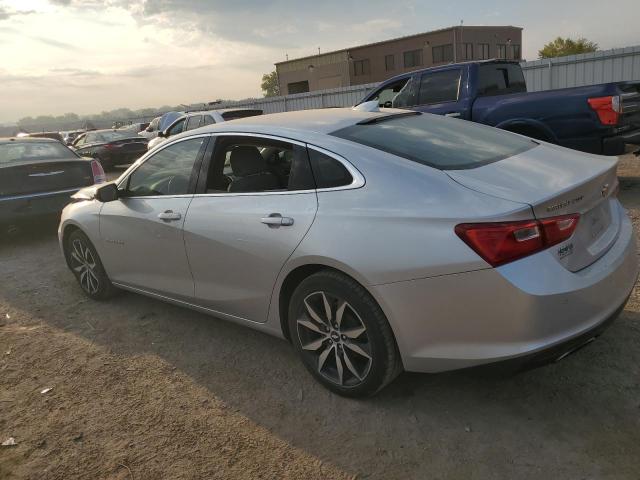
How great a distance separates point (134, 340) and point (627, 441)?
10.6 feet

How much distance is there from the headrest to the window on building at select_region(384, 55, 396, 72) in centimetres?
5792

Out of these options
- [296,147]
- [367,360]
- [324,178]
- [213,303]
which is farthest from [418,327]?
[213,303]

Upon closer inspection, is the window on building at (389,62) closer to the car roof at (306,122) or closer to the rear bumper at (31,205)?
the rear bumper at (31,205)

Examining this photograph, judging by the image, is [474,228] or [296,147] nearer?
[474,228]

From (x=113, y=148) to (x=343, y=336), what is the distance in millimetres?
14444

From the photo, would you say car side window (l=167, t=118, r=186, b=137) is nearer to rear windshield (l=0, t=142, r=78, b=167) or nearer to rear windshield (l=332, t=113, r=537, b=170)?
rear windshield (l=0, t=142, r=78, b=167)

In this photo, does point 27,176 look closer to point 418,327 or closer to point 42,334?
point 42,334

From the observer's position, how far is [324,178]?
2.89m

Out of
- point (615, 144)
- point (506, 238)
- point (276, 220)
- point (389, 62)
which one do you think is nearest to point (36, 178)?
point (276, 220)

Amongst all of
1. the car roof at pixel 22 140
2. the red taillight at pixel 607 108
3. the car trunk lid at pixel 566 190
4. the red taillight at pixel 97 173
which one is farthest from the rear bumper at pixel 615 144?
the car roof at pixel 22 140

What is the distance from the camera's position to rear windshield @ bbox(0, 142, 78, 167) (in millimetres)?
7361

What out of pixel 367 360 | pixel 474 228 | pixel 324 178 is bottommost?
pixel 367 360

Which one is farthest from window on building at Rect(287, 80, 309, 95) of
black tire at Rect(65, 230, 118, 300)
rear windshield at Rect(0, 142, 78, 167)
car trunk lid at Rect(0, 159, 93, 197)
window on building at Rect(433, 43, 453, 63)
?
black tire at Rect(65, 230, 118, 300)

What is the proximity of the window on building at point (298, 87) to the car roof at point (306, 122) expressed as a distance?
60605 mm
